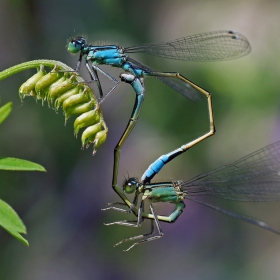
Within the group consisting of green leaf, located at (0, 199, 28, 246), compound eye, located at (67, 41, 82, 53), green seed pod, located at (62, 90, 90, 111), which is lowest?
green leaf, located at (0, 199, 28, 246)

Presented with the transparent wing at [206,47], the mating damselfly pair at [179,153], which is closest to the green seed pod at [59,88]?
the mating damselfly pair at [179,153]

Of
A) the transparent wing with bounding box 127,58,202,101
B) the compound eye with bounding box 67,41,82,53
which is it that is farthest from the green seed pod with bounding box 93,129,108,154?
the transparent wing with bounding box 127,58,202,101

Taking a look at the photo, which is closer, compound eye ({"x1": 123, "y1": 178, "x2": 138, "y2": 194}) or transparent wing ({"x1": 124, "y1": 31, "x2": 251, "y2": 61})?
compound eye ({"x1": 123, "y1": 178, "x2": 138, "y2": 194})

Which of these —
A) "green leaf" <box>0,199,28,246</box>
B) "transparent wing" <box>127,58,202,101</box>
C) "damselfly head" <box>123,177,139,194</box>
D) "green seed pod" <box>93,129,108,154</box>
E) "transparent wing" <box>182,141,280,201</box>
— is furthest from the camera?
"transparent wing" <box>127,58,202,101</box>

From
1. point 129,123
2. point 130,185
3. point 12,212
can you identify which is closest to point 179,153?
point 130,185

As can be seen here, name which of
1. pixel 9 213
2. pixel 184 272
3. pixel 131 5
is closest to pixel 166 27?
pixel 131 5

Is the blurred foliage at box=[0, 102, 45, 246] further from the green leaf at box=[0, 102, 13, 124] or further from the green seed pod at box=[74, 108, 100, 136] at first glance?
the green seed pod at box=[74, 108, 100, 136]

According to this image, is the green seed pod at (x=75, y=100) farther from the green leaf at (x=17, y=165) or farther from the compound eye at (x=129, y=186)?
the compound eye at (x=129, y=186)
